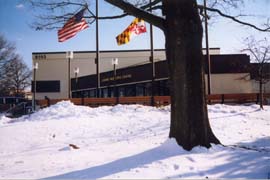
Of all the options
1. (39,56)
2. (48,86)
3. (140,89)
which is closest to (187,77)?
(140,89)

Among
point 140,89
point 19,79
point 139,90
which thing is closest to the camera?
point 140,89

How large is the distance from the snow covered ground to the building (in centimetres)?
1492

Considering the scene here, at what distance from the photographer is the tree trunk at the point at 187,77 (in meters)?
6.96

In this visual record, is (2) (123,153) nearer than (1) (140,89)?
Yes

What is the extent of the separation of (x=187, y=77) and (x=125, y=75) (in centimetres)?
2710

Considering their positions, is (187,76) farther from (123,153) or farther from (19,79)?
(19,79)

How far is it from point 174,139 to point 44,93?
163 ft

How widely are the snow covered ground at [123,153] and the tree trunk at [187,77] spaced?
31 cm

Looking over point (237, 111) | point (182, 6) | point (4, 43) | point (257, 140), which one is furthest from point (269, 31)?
point (4, 43)

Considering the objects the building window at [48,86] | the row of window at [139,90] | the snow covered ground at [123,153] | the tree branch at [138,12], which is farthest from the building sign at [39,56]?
the tree branch at [138,12]

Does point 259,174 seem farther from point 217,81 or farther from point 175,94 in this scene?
point 217,81

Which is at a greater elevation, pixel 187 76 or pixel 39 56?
pixel 39 56

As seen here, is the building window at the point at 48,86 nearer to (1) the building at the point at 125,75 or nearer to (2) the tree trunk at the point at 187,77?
(1) the building at the point at 125,75

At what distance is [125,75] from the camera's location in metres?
34.0
